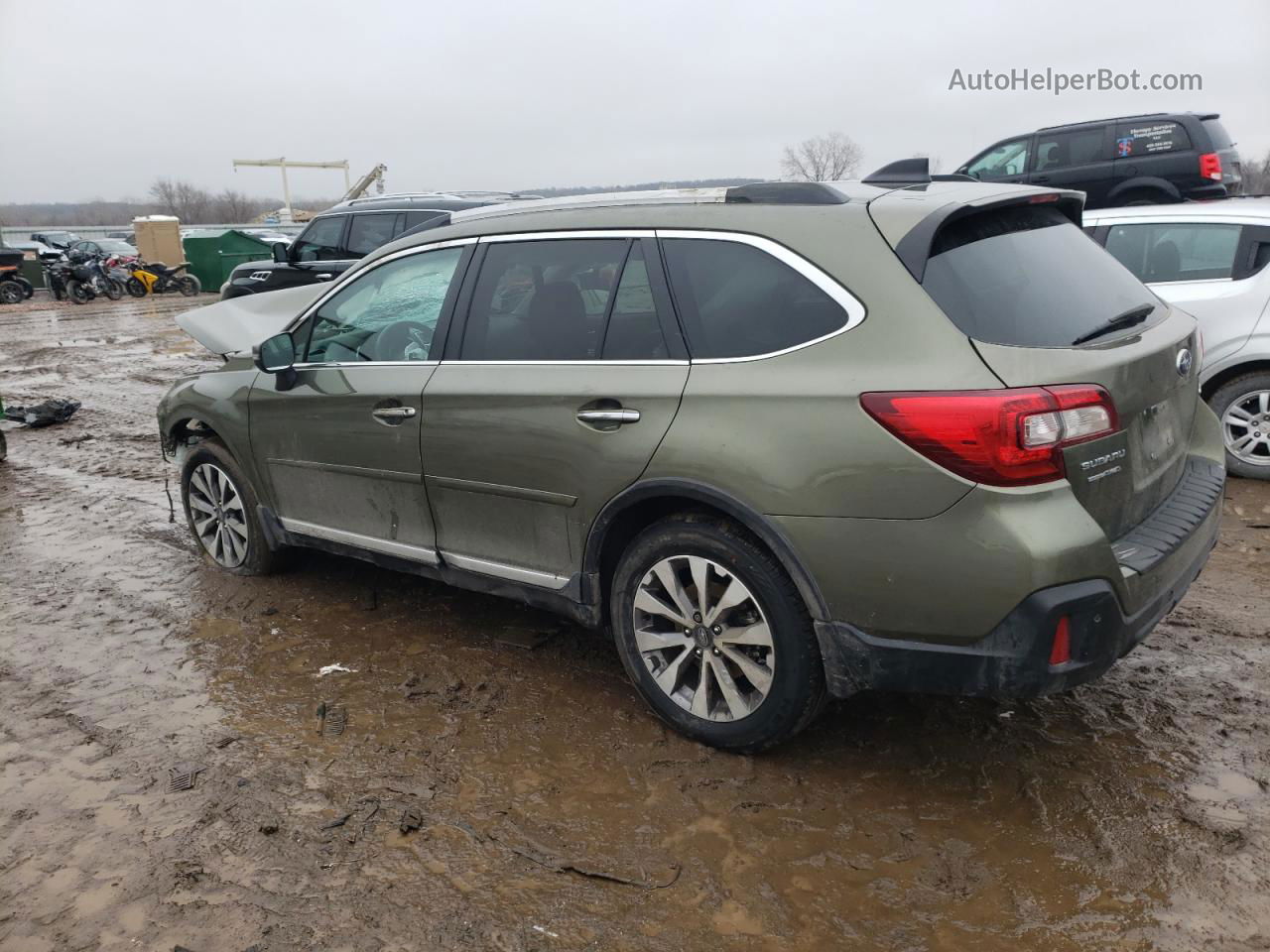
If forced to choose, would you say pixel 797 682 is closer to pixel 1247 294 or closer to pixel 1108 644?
pixel 1108 644

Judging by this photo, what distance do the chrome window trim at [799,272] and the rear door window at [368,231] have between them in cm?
→ 975

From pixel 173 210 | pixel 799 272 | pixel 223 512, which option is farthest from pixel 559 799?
pixel 173 210

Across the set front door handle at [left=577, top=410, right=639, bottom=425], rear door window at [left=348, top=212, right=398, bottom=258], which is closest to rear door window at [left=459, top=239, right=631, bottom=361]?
front door handle at [left=577, top=410, right=639, bottom=425]

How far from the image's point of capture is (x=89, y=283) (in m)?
25.4

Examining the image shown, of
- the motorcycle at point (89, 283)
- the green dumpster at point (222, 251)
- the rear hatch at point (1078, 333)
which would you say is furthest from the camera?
the green dumpster at point (222, 251)

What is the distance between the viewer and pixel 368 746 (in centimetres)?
340

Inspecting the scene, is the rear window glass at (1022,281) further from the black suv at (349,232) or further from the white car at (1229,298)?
the black suv at (349,232)

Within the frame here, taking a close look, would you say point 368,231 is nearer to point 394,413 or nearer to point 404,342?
point 404,342


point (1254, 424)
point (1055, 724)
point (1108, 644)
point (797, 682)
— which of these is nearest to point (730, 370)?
point (797, 682)

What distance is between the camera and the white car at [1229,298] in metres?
5.89

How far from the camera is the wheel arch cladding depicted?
2824 millimetres

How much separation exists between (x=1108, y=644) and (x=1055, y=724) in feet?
2.71

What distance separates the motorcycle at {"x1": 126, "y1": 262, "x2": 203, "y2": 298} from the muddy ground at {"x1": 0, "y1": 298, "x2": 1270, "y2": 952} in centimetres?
2543

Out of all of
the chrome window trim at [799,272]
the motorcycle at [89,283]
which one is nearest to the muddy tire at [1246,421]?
the chrome window trim at [799,272]
